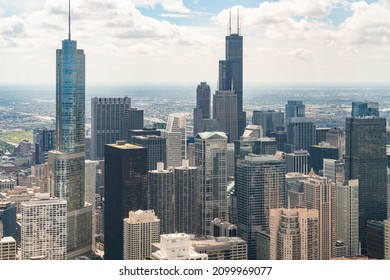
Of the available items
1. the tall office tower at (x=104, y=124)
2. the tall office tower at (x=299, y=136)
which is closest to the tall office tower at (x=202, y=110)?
the tall office tower at (x=104, y=124)

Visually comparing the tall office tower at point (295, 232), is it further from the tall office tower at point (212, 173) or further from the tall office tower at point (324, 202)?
the tall office tower at point (212, 173)

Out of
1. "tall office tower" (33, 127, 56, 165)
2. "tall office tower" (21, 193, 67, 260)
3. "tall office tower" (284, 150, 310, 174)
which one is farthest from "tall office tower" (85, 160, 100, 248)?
"tall office tower" (284, 150, 310, 174)

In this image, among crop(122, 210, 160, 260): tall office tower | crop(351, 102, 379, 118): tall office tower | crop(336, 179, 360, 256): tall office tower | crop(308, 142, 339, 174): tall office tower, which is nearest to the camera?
crop(122, 210, 160, 260): tall office tower

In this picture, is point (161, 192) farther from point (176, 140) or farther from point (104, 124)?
point (104, 124)

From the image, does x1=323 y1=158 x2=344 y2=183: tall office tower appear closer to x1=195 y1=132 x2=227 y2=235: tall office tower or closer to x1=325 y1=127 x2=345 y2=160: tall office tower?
x1=325 y1=127 x2=345 y2=160: tall office tower

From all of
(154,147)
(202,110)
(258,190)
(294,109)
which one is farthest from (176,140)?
(294,109)
